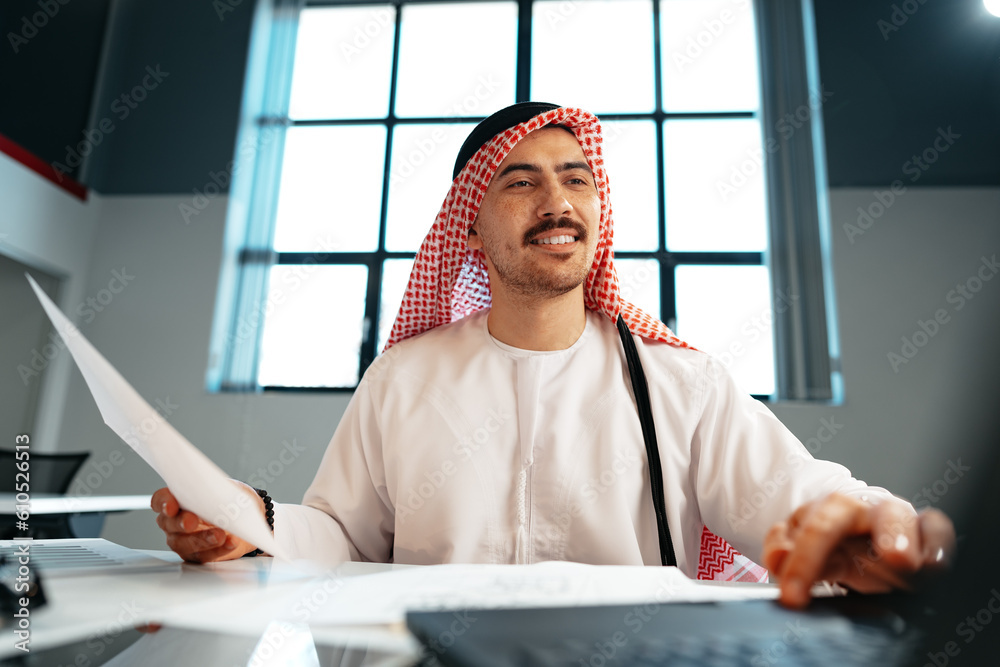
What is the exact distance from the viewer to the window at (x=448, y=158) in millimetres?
3939

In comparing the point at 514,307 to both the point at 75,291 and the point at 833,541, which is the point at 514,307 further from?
the point at 75,291

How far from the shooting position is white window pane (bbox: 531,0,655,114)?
4258 millimetres

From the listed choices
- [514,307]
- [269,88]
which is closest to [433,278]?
[514,307]

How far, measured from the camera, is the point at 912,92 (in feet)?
12.5
